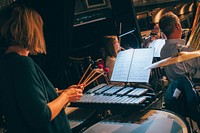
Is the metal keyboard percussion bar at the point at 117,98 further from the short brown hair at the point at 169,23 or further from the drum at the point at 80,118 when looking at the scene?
the short brown hair at the point at 169,23

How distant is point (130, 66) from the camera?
2.67 m

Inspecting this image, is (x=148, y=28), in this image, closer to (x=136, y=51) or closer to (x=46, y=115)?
(x=136, y=51)

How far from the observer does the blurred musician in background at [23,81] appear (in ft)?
4.44

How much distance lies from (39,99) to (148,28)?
683 cm

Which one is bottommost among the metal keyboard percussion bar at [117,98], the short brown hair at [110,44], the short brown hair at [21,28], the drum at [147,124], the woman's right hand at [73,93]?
the drum at [147,124]

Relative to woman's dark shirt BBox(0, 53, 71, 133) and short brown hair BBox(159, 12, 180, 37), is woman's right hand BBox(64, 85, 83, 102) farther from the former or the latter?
short brown hair BBox(159, 12, 180, 37)

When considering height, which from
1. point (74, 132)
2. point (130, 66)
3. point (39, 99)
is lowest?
point (74, 132)

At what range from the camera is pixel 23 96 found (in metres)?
1.34

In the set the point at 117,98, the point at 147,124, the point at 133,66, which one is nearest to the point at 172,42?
the point at 133,66

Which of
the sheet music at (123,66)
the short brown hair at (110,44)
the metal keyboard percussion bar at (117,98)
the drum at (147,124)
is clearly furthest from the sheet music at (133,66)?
the short brown hair at (110,44)

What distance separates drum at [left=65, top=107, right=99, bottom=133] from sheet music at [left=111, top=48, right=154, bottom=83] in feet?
1.59

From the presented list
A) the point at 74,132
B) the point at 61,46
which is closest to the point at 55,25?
the point at 61,46

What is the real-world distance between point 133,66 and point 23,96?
1.51 m

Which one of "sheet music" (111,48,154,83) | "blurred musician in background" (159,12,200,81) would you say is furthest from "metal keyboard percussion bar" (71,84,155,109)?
"blurred musician in background" (159,12,200,81)
